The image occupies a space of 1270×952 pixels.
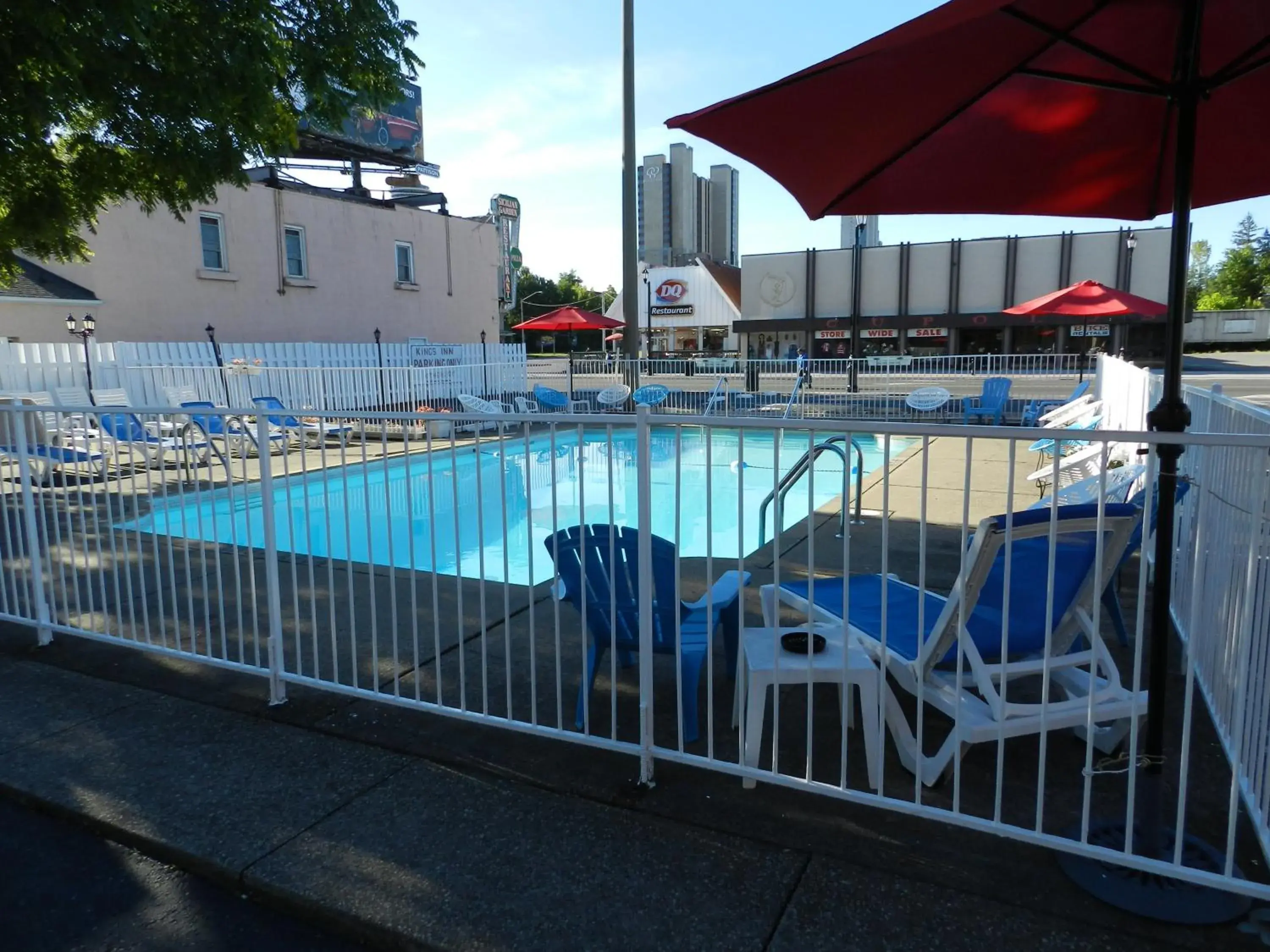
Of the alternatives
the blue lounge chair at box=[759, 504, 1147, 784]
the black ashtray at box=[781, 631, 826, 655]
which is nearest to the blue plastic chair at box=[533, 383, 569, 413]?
the black ashtray at box=[781, 631, 826, 655]

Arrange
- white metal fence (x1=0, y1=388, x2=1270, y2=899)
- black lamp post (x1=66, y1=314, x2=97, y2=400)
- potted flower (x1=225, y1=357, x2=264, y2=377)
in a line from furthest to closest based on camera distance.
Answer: potted flower (x1=225, y1=357, x2=264, y2=377)
black lamp post (x1=66, y1=314, x2=97, y2=400)
white metal fence (x1=0, y1=388, x2=1270, y2=899)

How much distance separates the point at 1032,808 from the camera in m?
2.81

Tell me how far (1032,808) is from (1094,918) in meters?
0.54

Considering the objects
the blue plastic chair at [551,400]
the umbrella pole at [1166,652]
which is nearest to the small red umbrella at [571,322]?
the blue plastic chair at [551,400]

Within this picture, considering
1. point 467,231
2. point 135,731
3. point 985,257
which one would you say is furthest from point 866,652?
point 985,257

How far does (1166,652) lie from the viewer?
2383 mm

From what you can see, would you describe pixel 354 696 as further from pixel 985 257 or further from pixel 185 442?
pixel 985 257

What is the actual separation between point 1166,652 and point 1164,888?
2.27 ft

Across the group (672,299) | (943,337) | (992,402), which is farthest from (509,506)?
(672,299)

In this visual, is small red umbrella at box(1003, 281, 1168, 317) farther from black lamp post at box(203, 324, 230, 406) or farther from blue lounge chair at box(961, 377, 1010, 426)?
black lamp post at box(203, 324, 230, 406)

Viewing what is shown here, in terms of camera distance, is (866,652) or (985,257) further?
(985,257)

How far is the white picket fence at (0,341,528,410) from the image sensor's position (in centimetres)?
1464

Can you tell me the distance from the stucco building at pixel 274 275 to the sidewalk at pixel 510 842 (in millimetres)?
13049

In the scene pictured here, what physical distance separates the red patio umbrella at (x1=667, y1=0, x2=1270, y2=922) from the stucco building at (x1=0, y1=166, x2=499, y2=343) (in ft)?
45.8
